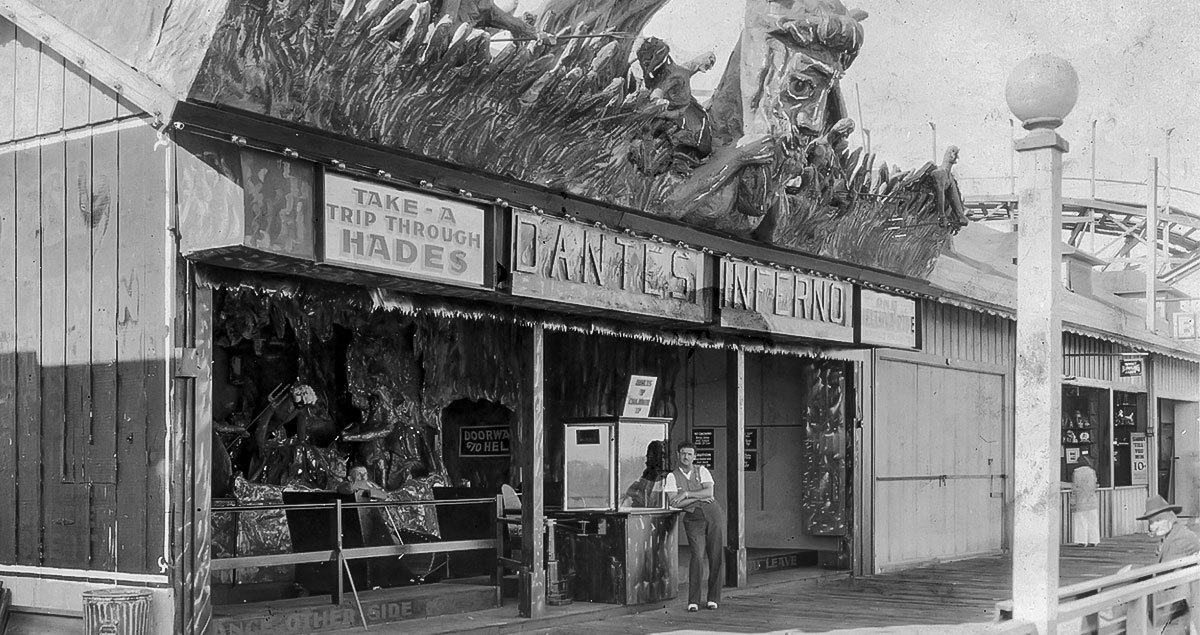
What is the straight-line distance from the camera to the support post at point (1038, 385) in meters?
7.55

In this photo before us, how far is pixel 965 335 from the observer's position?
67.5ft

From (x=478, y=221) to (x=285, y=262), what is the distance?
216 cm

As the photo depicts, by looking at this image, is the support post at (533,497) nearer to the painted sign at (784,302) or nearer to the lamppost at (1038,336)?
the painted sign at (784,302)

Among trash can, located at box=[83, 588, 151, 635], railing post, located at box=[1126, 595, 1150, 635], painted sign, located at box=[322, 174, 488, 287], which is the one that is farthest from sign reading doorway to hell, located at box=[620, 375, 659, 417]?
trash can, located at box=[83, 588, 151, 635]

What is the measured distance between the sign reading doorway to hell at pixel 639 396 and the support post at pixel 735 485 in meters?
0.94

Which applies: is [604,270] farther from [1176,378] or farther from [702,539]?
[1176,378]

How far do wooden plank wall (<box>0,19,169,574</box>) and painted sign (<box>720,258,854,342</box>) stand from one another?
6.78 meters

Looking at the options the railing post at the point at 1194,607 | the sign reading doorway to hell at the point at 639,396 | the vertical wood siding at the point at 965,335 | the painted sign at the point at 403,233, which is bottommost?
the railing post at the point at 1194,607

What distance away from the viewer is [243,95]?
29.1 feet

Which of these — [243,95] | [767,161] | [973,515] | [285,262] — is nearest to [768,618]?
[767,161]

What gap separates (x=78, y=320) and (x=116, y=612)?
2.16 m

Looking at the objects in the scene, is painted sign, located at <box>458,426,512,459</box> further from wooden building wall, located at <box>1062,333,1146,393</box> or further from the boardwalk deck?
wooden building wall, located at <box>1062,333,1146,393</box>

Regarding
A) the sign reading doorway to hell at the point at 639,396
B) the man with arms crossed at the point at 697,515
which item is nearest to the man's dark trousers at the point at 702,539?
the man with arms crossed at the point at 697,515

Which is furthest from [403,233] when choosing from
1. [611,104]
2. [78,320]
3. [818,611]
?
[818,611]
